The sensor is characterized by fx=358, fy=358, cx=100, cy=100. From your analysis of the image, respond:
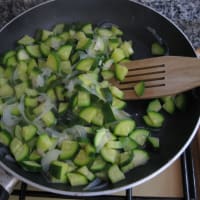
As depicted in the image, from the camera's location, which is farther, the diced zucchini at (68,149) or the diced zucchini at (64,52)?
the diced zucchini at (64,52)

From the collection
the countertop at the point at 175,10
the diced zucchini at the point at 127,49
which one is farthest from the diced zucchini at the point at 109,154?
the countertop at the point at 175,10

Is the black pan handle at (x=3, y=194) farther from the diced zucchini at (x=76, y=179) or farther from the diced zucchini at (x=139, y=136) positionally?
the diced zucchini at (x=139, y=136)

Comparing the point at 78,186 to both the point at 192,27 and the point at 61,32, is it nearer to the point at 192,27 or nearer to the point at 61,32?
the point at 61,32

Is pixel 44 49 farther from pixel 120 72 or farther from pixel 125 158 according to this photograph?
pixel 125 158

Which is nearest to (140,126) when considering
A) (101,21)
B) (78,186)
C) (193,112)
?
(193,112)

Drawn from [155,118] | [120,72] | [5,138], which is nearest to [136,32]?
[120,72]
